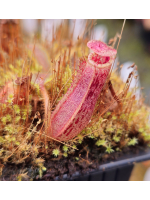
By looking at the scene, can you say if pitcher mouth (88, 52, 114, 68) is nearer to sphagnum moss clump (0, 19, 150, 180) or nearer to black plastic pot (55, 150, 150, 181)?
sphagnum moss clump (0, 19, 150, 180)

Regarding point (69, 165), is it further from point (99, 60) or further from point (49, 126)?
point (99, 60)

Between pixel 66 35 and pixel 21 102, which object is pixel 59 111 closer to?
pixel 21 102

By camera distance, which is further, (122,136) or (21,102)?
(122,136)

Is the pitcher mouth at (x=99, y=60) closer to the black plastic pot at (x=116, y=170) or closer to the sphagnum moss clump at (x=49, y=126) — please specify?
the sphagnum moss clump at (x=49, y=126)

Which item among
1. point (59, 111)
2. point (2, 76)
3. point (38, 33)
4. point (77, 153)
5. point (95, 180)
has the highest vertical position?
point (38, 33)

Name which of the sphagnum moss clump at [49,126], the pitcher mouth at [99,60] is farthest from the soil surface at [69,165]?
the pitcher mouth at [99,60]
